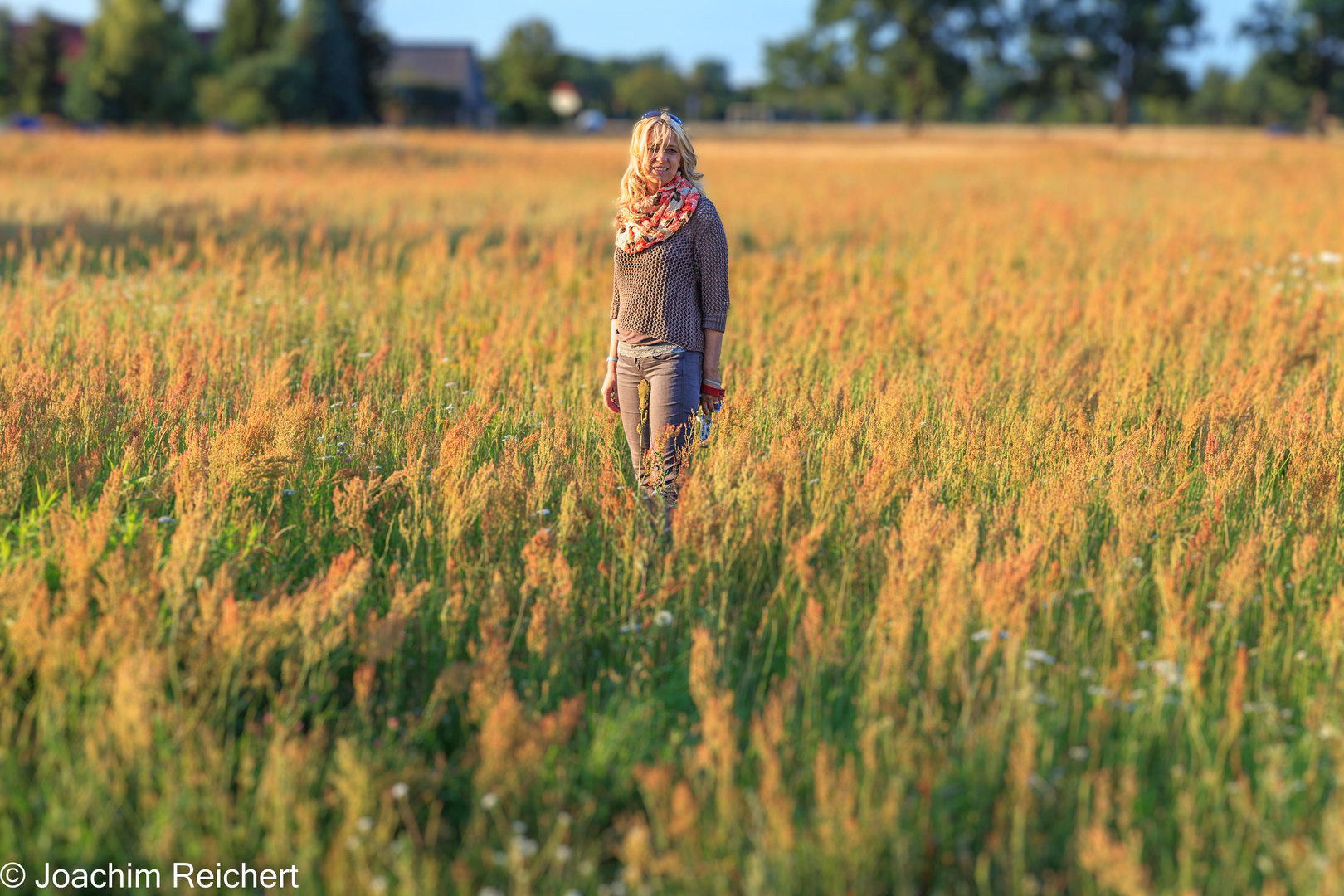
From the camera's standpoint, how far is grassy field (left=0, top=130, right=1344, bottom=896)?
89.5 inches

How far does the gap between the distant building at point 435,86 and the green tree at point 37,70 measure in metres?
15.5

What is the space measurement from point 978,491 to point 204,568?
290 centimetres

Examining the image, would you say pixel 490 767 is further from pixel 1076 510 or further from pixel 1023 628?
pixel 1076 510

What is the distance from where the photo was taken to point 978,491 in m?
3.97

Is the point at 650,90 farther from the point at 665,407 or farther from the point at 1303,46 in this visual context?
the point at 665,407

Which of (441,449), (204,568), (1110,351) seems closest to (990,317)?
(1110,351)

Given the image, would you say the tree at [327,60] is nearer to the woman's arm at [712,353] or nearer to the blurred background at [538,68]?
the blurred background at [538,68]

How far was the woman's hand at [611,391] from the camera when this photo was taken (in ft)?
13.8

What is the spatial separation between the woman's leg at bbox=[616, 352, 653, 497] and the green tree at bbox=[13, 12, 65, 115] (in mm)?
52921

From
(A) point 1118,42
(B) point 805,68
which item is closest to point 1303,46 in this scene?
(A) point 1118,42

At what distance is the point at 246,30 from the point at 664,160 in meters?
50.1

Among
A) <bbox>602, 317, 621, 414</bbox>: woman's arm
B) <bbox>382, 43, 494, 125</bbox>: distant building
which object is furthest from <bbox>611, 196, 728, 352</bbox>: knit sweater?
<bbox>382, 43, 494, 125</bbox>: distant building

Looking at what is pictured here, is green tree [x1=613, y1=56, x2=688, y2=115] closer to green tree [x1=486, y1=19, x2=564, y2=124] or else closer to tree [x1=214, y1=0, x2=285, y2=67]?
green tree [x1=486, y1=19, x2=564, y2=124]

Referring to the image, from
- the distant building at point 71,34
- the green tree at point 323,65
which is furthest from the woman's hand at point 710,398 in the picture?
the distant building at point 71,34
